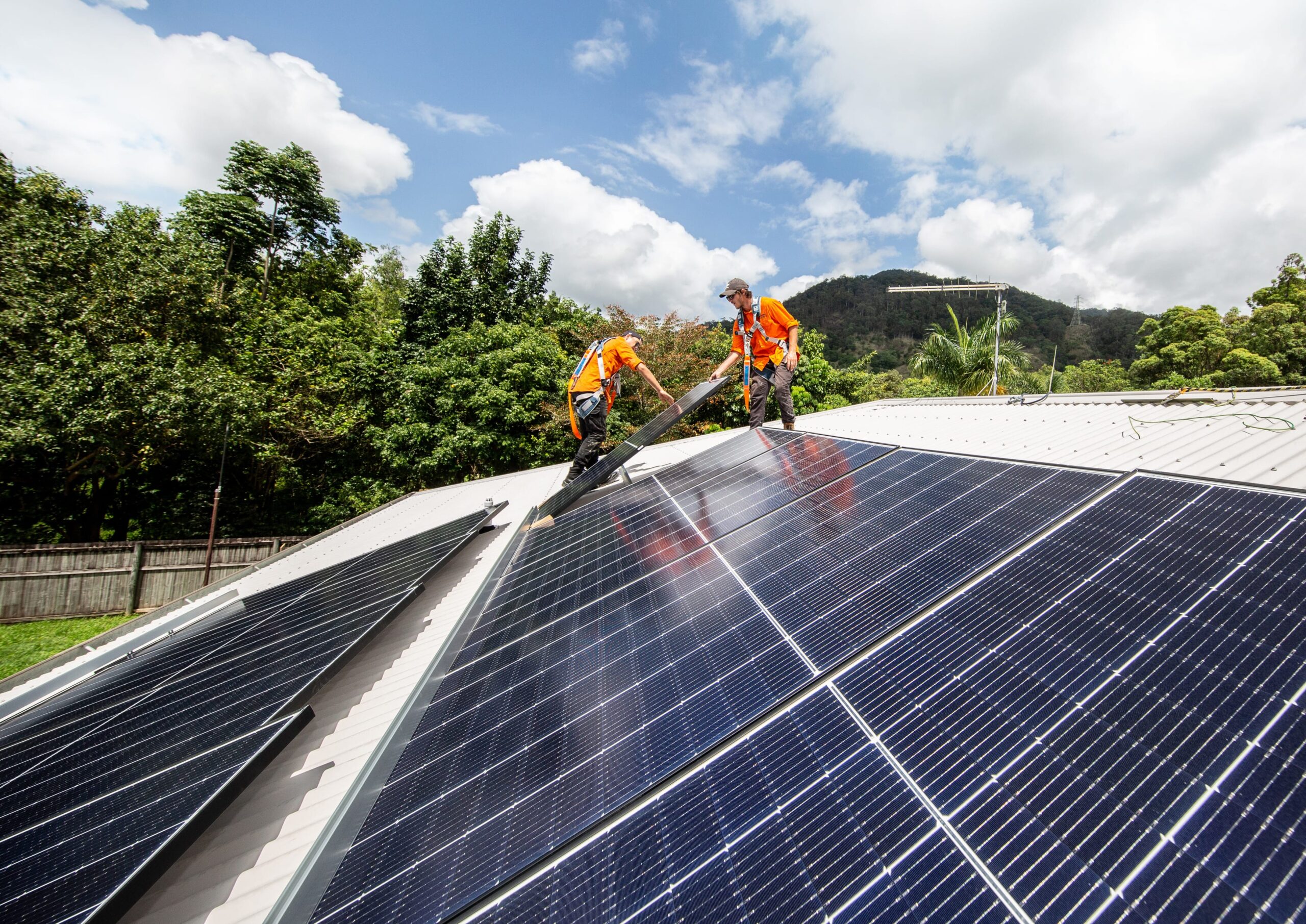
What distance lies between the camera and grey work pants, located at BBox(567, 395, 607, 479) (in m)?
7.75

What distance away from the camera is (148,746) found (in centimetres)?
304

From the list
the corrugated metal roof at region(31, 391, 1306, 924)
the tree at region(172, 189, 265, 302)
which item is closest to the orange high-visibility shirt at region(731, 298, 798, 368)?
the corrugated metal roof at region(31, 391, 1306, 924)

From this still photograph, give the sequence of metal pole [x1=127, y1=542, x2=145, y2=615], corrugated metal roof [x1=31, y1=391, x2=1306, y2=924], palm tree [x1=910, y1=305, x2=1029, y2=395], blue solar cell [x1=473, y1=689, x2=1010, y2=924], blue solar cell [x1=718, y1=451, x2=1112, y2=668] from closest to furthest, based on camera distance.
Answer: blue solar cell [x1=473, y1=689, x2=1010, y2=924] → blue solar cell [x1=718, y1=451, x2=1112, y2=668] → corrugated metal roof [x1=31, y1=391, x2=1306, y2=924] → metal pole [x1=127, y1=542, x2=145, y2=615] → palm tree [x1=910, y1=305, x2=1029, y2=395]

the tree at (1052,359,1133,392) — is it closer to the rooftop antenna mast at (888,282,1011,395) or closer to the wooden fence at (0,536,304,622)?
the rooftop antenna mast at (888,282,1011,395)

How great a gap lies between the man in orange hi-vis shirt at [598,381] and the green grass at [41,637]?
15645mm

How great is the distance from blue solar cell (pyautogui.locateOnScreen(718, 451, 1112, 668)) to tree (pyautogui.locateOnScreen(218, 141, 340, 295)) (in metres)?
40.1

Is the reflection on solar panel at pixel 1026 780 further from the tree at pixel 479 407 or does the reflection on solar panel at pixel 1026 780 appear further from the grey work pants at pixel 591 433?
the tree at pixel 479 407

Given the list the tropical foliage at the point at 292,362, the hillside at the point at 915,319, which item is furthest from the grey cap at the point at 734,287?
the hillside at the point at 915,319

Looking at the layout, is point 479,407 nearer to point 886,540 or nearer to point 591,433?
point 591,433

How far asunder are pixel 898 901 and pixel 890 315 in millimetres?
131992

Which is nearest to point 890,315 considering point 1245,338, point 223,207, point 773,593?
point 1245,338

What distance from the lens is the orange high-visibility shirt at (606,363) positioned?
7.58 metres

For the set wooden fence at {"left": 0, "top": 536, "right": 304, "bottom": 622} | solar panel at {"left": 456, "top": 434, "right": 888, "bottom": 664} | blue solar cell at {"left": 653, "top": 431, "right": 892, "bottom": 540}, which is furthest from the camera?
wooden fence at {"left": 0, "top": 536, "right": 304, "bottom": 622}

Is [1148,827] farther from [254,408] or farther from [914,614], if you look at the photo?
[254,408]
